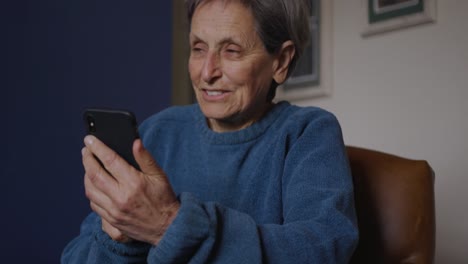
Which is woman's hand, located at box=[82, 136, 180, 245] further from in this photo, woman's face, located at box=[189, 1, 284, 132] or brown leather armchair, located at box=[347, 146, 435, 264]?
brown leather armchair, located at box=[347, 146, 435, 264]

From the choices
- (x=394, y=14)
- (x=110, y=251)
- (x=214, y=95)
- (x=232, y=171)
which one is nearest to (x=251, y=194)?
(x=232, y=171)

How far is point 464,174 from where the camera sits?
5.91 ft

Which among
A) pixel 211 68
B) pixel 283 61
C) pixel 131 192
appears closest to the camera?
pixel 131 192

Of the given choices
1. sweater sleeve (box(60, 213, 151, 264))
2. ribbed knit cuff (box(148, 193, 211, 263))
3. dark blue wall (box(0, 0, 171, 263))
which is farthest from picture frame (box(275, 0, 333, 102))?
ribbed knit cuff (box(148, 193, 211, 263))

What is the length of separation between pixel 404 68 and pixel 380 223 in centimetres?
94

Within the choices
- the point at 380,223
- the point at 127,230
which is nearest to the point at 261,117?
the point at 380,223

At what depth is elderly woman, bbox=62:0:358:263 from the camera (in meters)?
0.81

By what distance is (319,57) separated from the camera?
223 centimetres

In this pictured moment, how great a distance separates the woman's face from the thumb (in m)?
0.33

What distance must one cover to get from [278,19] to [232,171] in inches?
12.1

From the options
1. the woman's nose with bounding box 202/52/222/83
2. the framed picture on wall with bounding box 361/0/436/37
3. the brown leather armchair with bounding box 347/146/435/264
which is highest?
the framed picture on wall with bounding box 361/0/436/37

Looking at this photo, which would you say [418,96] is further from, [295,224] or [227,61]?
[295,224]

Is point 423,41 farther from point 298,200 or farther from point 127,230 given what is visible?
point 127,230

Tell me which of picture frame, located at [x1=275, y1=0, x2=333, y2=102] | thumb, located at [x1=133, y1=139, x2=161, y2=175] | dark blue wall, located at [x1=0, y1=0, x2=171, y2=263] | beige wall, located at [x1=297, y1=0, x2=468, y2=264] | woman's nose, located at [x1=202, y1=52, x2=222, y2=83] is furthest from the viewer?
picture frame, located at [x1=275, y1=0, x2=333, y2=102]
